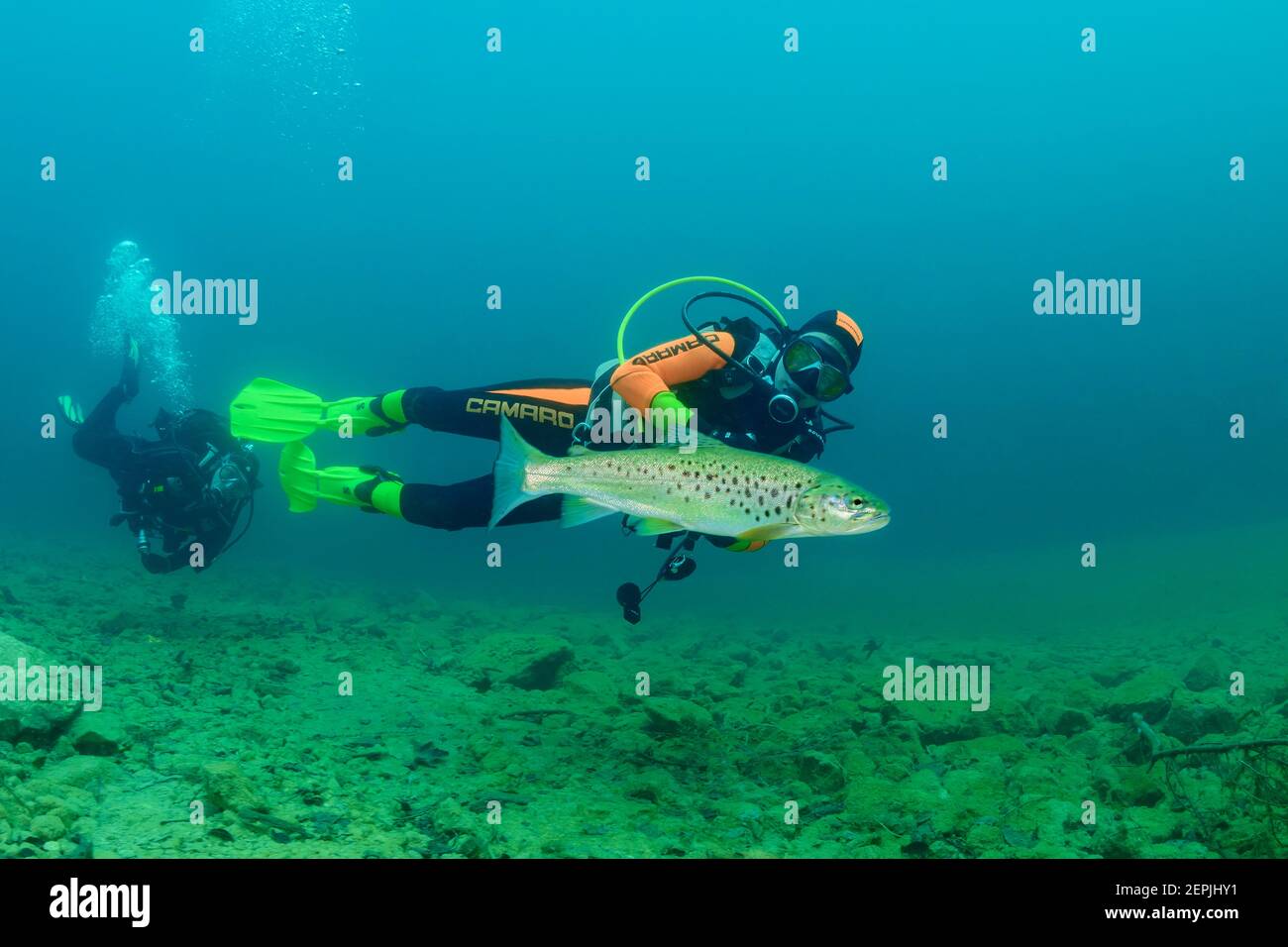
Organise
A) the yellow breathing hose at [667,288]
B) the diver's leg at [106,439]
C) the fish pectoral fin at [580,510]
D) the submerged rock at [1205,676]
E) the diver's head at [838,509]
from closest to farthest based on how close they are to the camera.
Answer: the diver's head at [838,509]
the fish pectoral fin at [580,510]
the yellow breathing hose at [667,288]
the submerged rock at [1205,676]
the diver's leg at [106,439]

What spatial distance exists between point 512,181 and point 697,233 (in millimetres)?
33001

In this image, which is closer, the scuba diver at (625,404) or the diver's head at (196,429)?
the scuba diver at (625,404)

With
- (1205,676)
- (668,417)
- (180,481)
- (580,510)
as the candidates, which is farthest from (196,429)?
(1205,676)

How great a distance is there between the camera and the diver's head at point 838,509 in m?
3.27

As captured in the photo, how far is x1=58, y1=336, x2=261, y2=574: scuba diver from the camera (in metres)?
8.83

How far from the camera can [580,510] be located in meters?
3.87

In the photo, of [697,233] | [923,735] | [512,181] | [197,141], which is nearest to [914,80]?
[697,233]

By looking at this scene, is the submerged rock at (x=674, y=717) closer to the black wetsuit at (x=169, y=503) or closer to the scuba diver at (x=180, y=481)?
the scuba diver at (x=180, y=481)

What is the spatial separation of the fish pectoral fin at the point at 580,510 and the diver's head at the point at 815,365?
5.22 ft

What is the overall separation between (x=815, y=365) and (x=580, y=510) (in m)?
1.95

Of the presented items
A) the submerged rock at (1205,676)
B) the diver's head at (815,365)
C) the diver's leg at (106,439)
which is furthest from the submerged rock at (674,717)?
the diver's leg at (106,439)

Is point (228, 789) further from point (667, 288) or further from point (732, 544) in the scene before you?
point (667, 288)

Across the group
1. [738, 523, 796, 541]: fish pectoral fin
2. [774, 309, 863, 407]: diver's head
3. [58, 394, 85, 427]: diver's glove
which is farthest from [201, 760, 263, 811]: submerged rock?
[58, 394, 85, 427]: diver's glove

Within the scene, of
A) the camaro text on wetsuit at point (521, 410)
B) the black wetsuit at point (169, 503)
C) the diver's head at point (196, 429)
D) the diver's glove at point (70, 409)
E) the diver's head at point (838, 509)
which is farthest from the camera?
the diver's glove at point (70, 409)
